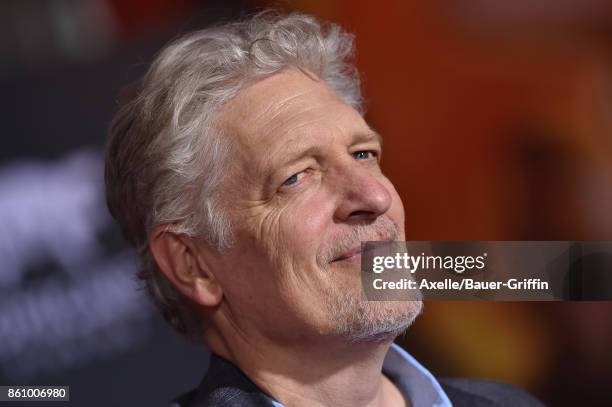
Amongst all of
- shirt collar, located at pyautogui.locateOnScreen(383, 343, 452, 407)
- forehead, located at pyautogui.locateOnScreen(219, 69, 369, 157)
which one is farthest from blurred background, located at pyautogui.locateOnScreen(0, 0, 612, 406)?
forehead, located at pyautogui.locateOnScreen(219, 69, 369, 157)

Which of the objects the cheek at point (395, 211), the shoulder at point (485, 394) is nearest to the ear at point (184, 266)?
the cheek at point (395, 211)

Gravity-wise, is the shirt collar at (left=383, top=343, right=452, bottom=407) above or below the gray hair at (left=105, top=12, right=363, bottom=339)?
below

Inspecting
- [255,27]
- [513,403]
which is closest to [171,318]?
[255,27]

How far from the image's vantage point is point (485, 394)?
1584mm

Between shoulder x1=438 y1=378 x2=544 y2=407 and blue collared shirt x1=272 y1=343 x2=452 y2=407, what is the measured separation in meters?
0.06

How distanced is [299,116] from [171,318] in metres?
0.52

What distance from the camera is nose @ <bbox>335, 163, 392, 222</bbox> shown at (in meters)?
1.28

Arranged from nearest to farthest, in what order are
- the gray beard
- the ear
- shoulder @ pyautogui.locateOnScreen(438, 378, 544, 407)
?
the gray beard
the ear
shoulder @ pyautogui.locateOnScreen(438, 378, 544, 407)

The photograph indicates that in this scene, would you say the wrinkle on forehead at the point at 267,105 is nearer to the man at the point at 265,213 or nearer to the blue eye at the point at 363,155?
the man at the point at 265,213

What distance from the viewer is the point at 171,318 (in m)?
1.54

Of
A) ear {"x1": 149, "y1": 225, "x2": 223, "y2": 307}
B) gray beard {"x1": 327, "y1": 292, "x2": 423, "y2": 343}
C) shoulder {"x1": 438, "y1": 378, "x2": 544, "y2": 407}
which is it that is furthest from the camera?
shoulder {"x1": 438, "y1": 378, "x2": 544, "y2": 407}

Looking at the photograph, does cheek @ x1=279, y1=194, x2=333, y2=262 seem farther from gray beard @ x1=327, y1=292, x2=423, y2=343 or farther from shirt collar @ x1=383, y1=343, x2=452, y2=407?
shirt collar @ x1=383, y1=343, x2=452, y2=407

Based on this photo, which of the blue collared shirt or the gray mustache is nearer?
the gray mustache

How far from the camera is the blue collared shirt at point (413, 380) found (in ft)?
4.83
